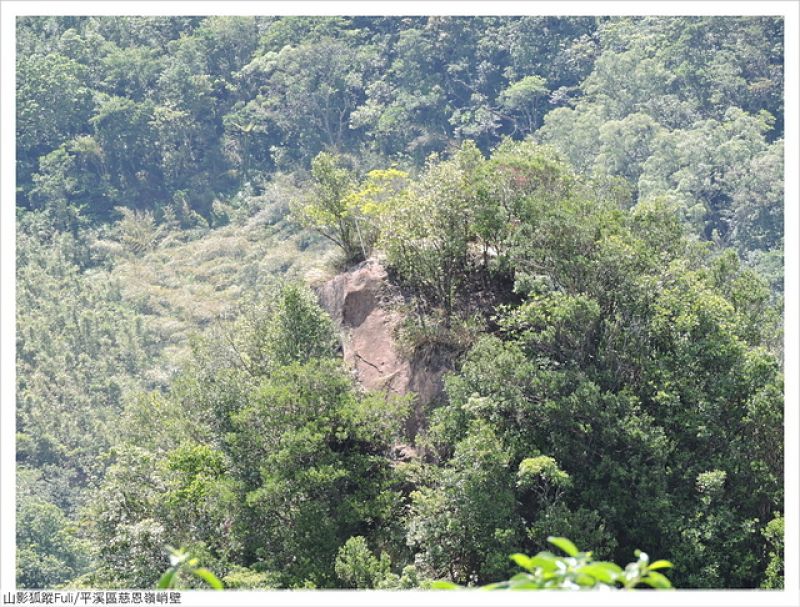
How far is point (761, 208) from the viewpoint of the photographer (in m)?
50.5

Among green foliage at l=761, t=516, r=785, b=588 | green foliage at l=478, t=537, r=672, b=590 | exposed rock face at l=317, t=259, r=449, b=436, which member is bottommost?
green foliage at l=761, t=516, r=785, b=588

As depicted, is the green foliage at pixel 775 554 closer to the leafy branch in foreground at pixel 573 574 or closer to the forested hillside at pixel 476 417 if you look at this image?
the forested hillside at pixel 476 417

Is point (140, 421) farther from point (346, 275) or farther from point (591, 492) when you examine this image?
point (591, 492)

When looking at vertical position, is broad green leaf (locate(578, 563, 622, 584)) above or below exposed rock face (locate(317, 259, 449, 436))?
above

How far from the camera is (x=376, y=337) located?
20.2 meters

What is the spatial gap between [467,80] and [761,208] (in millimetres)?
20773

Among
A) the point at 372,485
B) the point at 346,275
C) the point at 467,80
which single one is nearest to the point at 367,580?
the point at 372,485

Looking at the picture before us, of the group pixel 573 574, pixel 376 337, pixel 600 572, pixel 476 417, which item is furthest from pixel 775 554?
pixel 600 572

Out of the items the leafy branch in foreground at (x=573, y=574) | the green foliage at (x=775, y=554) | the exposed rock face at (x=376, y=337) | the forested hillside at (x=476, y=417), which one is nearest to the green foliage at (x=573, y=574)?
the leafy branch in foreground at (x=573, y=574)

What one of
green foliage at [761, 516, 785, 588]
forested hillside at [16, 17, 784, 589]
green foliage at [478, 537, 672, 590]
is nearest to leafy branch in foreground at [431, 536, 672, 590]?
green foliage at [478, 537, 672, 590]

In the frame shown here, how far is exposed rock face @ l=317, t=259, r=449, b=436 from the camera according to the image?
19328 millimetres

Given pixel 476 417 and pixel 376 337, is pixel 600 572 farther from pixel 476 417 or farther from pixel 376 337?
pixel 376 337

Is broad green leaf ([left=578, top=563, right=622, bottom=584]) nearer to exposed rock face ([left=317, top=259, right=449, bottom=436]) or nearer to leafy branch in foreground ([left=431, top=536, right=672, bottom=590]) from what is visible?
leafy branch in foreground ([left=431, top=536, right=672, bottom=590])

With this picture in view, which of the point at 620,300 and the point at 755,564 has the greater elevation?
the point at 620,300
